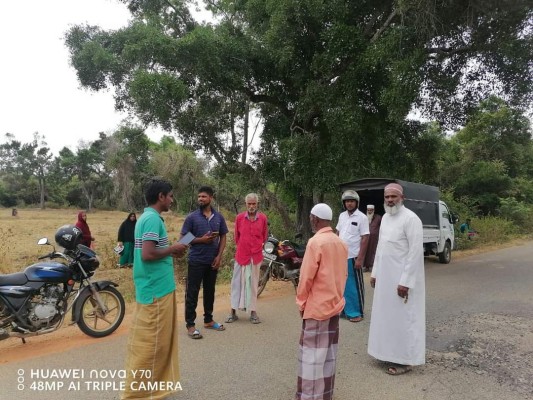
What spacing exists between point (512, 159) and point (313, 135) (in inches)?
875

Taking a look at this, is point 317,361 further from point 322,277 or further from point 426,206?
point 426,206

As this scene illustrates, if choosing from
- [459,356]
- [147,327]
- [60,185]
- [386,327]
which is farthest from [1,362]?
[60,185]

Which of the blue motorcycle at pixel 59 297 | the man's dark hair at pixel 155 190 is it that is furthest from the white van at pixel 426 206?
the man's dark hair at pixel 155 190

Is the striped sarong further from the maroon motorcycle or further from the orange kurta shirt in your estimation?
the orange kurta shirt

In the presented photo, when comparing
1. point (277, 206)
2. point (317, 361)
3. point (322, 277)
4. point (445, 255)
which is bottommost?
point (317, 361)

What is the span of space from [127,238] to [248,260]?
18.8ft

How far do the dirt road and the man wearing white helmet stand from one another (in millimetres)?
268

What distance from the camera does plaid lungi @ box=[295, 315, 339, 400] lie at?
3174 mm

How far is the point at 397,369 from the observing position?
3.96m

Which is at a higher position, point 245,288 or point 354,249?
point 354,249

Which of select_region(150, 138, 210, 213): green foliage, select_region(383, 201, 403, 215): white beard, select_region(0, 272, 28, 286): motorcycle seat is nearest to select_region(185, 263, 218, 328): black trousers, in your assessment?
select_region(0, 272, 28, 286): motorcycle seat

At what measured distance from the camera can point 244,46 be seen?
1073 cm

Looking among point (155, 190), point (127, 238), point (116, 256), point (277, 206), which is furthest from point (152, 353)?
point (277, 206)

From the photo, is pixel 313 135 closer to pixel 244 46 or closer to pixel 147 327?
pixel 244 46
